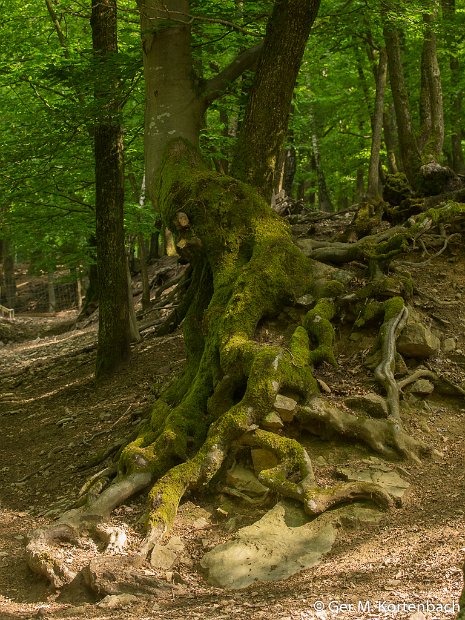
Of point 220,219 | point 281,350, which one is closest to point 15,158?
point 220,219

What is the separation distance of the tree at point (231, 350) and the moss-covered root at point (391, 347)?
0.04 ft

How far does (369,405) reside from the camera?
559cm

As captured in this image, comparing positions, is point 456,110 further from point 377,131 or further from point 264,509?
point 264,509

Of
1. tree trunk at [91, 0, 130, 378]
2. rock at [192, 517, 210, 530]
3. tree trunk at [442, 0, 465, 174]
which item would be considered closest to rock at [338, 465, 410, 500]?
rock at [192, 517, 210, 530]

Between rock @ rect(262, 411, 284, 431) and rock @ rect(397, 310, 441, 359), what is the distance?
1.68 meters

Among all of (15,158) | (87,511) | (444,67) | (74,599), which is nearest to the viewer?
(74,599)

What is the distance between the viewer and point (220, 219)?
23.0ft

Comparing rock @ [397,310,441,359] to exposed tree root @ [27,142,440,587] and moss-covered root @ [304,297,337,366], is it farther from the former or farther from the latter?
moss-covered root @ [304,297,337,366]

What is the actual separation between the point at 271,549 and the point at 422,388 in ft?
7.72

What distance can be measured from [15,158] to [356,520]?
6.98 meters

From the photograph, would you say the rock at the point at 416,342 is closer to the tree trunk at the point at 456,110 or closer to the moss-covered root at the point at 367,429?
the moss-covered root at the point at 367,429

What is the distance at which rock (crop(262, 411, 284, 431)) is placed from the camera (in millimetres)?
5270

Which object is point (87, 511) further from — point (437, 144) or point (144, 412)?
point (437, 144)

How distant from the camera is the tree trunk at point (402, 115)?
10.9 meters
